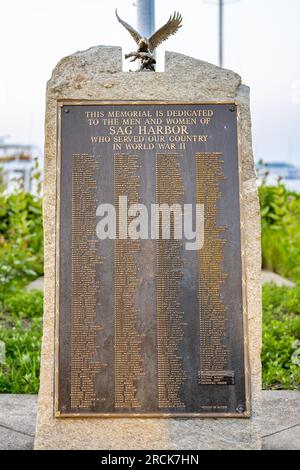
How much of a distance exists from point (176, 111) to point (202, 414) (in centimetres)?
174

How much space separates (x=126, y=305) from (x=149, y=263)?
273 mm

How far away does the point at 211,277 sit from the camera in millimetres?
3314

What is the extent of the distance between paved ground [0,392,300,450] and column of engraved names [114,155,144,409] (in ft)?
2.43

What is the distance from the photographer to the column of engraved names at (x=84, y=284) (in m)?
3.26

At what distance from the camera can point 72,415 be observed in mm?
3227

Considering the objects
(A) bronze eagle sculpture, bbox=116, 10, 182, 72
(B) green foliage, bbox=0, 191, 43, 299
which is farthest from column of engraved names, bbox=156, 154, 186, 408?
(B) green foliage, bbox=0, 191, 43, 299

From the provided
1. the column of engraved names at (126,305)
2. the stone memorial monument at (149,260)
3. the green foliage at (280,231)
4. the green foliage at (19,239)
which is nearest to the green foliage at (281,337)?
the green foliage at (280,231)

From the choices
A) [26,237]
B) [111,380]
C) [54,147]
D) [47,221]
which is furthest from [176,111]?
[26,237]

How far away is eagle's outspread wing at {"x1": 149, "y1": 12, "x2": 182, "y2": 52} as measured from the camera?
3.82 metres

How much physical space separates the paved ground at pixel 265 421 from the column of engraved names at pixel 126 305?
2.43 feet

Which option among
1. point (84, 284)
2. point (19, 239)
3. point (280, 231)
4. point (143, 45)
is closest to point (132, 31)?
point (143, 45)

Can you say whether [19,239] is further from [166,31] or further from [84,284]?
[84,284]

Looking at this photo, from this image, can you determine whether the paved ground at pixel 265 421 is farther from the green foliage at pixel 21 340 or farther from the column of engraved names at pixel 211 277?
the column of engraved names at pixel 211 277

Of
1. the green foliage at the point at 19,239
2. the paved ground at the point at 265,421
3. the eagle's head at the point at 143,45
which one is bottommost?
the paved ground at the point at 265,421
